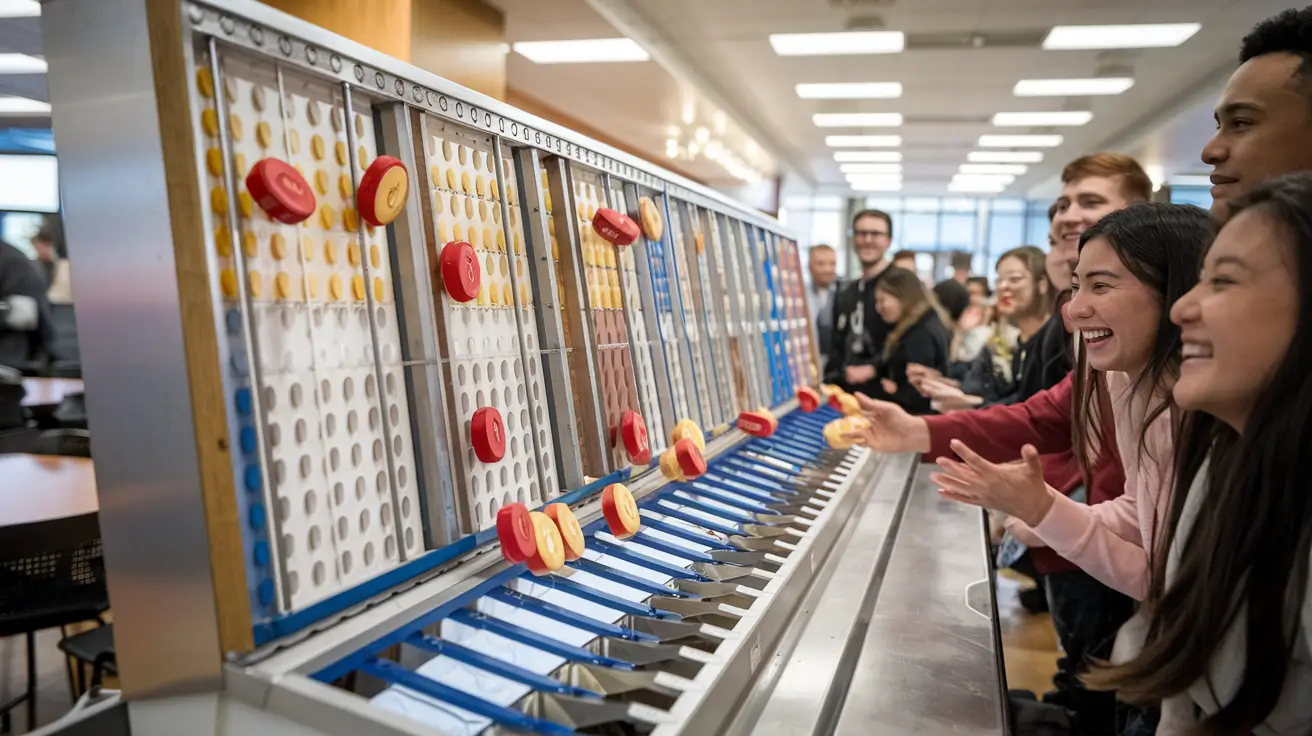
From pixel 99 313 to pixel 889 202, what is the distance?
22.8 meters

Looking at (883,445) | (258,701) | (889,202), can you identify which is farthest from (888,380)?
(889,202)

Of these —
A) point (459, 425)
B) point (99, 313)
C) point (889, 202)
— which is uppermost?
point (889, 202)

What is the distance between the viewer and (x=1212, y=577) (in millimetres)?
1159

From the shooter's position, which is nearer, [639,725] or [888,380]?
[639,725]

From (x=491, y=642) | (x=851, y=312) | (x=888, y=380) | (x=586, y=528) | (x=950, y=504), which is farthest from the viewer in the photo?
(x=851, y=312)

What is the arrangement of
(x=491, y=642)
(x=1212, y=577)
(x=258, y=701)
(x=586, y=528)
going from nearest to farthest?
(x=258, y=701) < (x=1212, y=577) < (x=491, y=642) < (x=586, y=528)

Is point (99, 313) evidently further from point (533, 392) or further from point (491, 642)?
point (533, 392)

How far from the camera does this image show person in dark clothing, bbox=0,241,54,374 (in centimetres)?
595

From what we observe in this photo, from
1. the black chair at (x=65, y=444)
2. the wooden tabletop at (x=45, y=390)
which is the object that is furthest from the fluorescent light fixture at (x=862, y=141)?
the black chair at (x=65, y=444)

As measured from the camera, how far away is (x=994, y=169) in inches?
625

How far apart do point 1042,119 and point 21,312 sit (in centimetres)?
1127

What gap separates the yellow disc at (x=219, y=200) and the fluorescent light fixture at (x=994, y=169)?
1603 cm

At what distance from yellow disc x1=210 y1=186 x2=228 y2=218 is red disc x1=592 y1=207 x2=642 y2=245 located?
3.33 ft

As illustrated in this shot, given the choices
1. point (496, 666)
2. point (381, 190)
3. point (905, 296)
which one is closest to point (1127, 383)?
point (496, 666)
